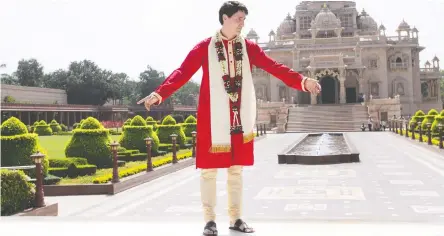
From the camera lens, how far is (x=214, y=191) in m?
4.81

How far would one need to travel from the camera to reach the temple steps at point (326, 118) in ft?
121

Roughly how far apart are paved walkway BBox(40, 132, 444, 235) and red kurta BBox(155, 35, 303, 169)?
810 millimetres

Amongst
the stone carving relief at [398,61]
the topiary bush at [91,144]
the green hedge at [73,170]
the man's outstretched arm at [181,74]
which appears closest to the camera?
the man's outstretched arm at [181,74]

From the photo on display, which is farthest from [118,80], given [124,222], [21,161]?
[124,222]

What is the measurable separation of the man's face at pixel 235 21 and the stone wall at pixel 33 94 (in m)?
39.0

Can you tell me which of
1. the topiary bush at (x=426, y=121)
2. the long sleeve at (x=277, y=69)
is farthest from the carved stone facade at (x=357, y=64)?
the long sleeve at (x=277, y=69)

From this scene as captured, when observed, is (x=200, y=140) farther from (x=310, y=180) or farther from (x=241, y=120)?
(x=310, y=180)

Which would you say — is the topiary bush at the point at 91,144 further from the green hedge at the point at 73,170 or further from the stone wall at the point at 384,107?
the stone wall at the point at 384,107

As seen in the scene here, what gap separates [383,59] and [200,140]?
4733cm

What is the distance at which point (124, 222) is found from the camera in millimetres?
5223

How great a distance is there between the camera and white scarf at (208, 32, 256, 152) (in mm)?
4703

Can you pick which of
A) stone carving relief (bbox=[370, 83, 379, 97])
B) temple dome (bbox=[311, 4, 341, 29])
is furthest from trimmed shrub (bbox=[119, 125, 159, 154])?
temple dome (bbox=[311, 4, 341, 29])

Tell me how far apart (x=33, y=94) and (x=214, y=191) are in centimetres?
4323

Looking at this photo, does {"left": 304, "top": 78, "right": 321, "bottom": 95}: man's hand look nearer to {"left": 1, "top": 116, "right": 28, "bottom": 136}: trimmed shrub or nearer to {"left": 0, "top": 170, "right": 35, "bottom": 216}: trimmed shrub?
{"left": 0, "top": 170, "right": 35, "bottom": 216}: trimmed shrub
